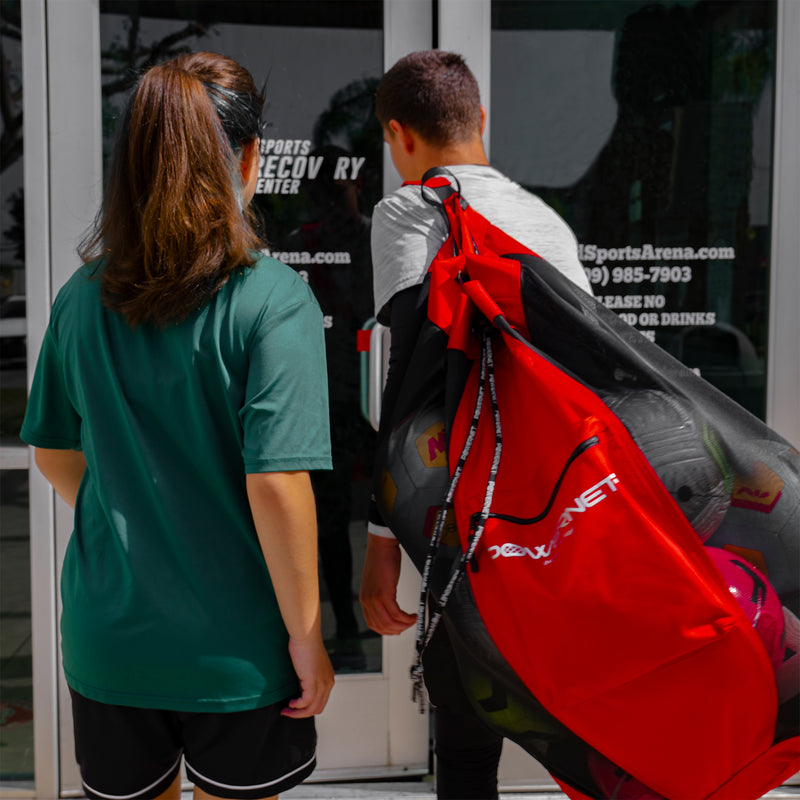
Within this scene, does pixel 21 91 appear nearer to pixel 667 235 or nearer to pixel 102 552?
pixel 102 552

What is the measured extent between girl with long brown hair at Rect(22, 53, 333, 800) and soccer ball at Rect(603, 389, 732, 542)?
51cm

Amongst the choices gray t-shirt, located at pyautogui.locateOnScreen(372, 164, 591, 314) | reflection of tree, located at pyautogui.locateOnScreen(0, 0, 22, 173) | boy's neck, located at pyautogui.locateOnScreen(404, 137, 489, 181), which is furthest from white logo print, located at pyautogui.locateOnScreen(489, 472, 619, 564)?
reflection of tree, located at pyautogui.locateOnScreen(0, 0, 22, 173)

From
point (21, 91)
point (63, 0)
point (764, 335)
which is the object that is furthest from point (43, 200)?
point (764, 335)

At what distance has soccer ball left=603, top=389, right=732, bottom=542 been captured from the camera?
1.41 meters

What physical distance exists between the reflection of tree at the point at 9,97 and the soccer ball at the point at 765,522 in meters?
2.14

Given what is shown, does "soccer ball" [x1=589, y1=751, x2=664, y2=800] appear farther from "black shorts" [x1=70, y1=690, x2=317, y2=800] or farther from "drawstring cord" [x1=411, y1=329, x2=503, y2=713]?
"black shorts" [x1=70, y1=690, x2=317, y2=800]

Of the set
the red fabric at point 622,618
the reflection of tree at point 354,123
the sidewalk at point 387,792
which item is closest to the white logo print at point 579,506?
the red fabric at point 622,618

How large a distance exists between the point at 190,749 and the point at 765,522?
1023mm

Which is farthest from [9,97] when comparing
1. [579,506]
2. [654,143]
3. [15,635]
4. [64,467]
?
[579,506]

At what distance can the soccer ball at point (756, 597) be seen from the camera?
1355 mm

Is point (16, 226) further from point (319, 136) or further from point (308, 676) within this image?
point (308, 676)

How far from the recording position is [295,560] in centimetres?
140

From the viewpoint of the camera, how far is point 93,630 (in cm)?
143

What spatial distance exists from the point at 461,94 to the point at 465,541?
961mm
